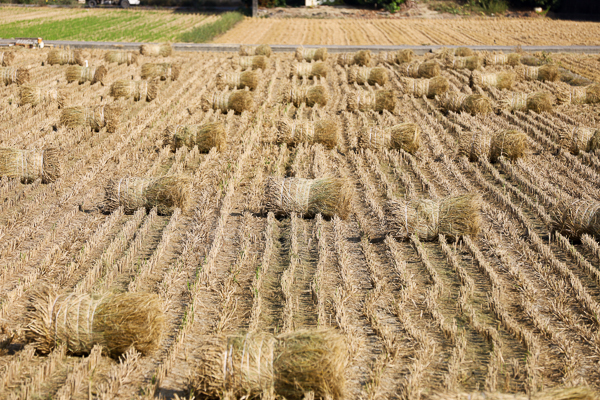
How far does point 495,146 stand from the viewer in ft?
44.0

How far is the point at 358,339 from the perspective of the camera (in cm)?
689

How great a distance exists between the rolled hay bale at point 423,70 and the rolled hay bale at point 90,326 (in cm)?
1938

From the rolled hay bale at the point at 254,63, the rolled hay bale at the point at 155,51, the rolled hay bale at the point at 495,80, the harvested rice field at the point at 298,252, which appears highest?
the rolled hay bale at the point at 155,51

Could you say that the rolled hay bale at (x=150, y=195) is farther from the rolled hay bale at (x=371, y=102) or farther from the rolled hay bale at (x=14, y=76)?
the rolled hay bale at (x=14, y=76)

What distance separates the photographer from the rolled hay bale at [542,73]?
2292 cm

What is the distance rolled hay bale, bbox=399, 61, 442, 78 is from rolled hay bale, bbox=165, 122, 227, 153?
39.9ft

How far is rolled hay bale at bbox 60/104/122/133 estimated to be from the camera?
15531 millimetres

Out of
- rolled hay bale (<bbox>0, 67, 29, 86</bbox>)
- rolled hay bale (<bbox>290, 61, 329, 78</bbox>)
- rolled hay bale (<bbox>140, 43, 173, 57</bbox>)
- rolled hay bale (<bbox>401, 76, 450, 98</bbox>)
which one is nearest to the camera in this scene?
rolled hay bale (<bbox>401, 76, 450, 98</bbox>)

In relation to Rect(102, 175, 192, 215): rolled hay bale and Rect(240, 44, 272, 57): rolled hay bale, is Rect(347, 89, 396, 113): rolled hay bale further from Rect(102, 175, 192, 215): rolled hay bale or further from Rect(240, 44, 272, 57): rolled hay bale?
Rect(240, 44, 272, 57): rolled hay bale

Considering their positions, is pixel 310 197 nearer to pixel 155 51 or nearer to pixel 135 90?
pixel 135 90

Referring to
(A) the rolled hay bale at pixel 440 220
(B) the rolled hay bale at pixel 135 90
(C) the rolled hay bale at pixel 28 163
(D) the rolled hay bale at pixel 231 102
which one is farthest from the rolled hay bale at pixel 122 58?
(A) the rolled hay bale at pixel 440 220

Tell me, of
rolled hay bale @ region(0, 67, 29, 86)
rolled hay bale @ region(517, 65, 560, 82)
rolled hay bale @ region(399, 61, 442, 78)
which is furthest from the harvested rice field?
rolled hay bale @ region(399, 61, 442, 78)

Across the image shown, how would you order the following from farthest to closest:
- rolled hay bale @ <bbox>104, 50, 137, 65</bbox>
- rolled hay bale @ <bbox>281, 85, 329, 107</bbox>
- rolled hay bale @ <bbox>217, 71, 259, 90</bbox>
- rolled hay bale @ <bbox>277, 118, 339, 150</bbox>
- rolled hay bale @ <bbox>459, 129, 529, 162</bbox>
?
1. rolled hay bale @ <bbox>104, 50, 137, 65</bbox>
2. rolled hay bale @ <bbox>217, 71, 259, 90</bbox>
3. rolled hay bale @ <bbox>281, 85, 329, 107</bbox>
4. rolled hay bale @ <bbox>277, 118, 339, 150</bbox>
5. rolled hay bale @ <bbox>459, 129, 529, 162</bbox>

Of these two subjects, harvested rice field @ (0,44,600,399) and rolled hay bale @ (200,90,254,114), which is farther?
rolled hay bale @ (200,90,254,114)
